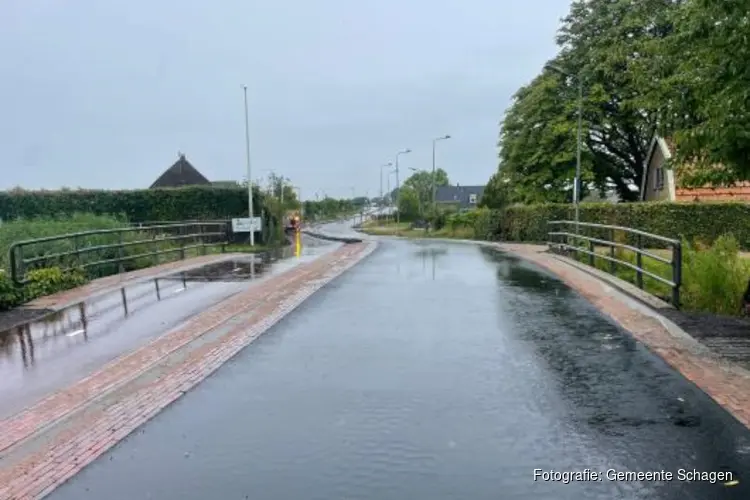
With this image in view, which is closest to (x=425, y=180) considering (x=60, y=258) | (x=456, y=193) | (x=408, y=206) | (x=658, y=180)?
(x=456, y=193)

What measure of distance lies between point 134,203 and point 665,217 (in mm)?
28178

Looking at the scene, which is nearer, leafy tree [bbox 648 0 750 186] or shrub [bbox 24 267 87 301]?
leafy tree [bbox 648 0 750 186]

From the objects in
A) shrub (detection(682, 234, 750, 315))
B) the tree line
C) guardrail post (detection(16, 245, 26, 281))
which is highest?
the tree line

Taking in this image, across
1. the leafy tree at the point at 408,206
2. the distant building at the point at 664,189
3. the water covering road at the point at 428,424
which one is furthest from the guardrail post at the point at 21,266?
the leafy tree at the point at 408,206

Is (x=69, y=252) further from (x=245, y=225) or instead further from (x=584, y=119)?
(x=584, y=119)

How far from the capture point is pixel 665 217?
30.0 metres

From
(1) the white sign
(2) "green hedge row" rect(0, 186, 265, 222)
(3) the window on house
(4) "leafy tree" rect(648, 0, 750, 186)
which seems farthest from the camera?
(2) "green hedge row" rect(0, 186, 265, 222)

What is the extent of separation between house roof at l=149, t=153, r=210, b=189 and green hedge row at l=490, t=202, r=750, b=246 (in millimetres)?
45775

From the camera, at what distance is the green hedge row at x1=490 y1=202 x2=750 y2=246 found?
2861cm

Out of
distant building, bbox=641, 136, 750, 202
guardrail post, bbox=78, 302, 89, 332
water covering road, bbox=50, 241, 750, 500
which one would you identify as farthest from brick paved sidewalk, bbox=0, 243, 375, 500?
distant building, bbox=641, 136, 750, 202

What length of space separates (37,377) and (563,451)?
546 centimetres

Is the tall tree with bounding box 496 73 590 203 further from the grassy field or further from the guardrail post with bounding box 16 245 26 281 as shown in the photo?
the guardrail post with bounding box 16 245 26 281

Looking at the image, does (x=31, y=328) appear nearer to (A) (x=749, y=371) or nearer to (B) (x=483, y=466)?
(B) (x=483, y=466)

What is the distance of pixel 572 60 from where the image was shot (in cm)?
4072
